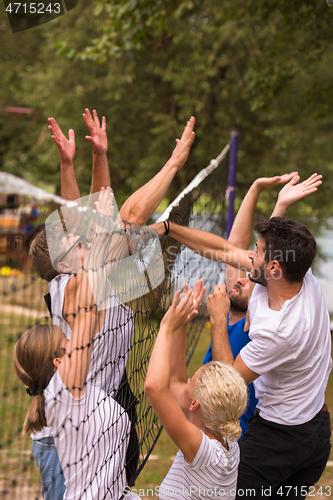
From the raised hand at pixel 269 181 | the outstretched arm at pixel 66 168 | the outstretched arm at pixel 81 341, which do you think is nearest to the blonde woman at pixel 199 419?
the outstretched arm at pixel 81 341

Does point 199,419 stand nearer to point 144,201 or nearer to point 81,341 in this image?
point 81,341

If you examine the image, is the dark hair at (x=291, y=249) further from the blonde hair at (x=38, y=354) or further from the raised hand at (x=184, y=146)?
the blonde hair at (x=38, y=354)

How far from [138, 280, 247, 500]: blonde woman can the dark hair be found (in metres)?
0.48

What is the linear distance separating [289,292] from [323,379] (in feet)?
1.42

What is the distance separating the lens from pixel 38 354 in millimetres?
1679

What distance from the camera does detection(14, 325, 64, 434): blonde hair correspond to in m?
1.68

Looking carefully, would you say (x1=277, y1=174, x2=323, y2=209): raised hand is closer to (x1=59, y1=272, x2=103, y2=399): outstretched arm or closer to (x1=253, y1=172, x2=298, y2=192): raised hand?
(x1=253, y1=172, x2=298, y2=192): raised hand

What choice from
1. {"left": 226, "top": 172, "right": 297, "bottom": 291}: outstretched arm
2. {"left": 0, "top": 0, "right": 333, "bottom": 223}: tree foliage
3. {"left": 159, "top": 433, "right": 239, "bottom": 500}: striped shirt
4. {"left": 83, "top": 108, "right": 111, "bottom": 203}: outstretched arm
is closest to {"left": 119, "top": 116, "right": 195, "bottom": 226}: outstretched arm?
{"left": 83, "top": 108, "right": 111, "bottom": 203}: outstretched arm

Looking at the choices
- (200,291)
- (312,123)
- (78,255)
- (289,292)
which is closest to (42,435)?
(78,255)

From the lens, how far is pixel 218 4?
294 inches

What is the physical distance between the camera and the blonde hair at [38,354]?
1678mm

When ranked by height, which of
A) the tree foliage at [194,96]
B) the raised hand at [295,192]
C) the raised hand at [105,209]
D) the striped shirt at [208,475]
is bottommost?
the striped shirt at [208,475]

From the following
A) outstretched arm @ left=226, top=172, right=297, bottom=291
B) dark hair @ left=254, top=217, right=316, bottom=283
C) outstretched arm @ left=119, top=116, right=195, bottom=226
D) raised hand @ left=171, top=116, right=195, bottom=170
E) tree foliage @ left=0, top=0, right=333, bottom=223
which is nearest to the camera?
dark hair @ left=254, top=217, right=316, bottom=283

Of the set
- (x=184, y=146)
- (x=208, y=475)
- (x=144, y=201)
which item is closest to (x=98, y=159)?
(x=144, y=201)
